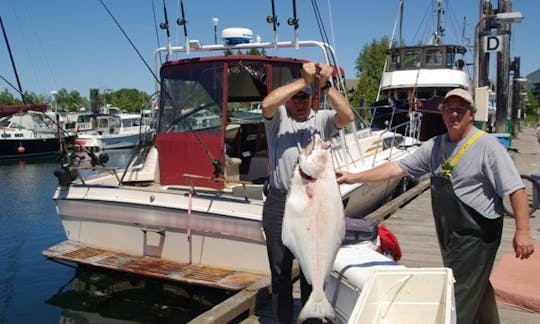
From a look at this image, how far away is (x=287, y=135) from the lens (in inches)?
145

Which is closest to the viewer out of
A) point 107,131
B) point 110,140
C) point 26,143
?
point 26,143

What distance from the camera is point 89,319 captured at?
7043 millimetres

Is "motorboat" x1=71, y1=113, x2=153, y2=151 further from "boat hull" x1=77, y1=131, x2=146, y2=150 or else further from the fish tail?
the fish tail

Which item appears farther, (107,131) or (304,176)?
(107,131)

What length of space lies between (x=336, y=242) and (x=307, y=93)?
1047 millimetres

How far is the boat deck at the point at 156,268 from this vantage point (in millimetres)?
5641

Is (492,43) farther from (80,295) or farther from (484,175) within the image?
(484,175)

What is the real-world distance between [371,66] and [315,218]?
185ft

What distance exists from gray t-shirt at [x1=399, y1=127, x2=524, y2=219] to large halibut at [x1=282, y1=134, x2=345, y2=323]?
805 mm

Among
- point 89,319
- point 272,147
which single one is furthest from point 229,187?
point 272,147

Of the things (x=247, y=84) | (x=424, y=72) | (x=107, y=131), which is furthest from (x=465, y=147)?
(x=107, y=131)

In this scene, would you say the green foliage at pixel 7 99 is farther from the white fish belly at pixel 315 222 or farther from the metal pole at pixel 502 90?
the white fish belly at pixel 315 222

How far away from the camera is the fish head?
121 inches

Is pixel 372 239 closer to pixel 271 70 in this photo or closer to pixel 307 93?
pixel 307 93
